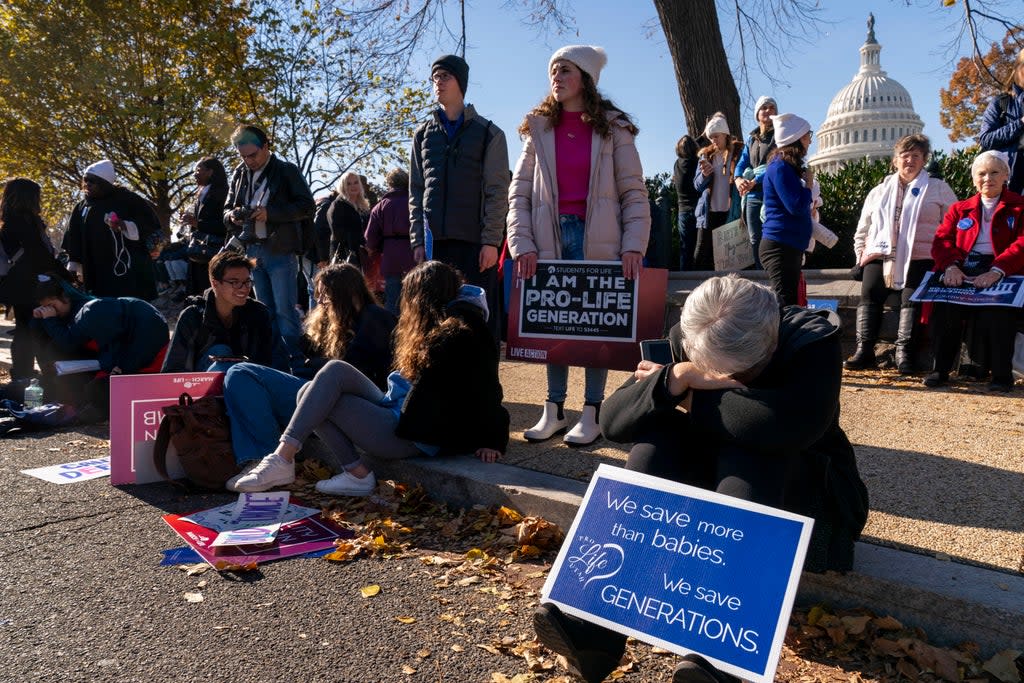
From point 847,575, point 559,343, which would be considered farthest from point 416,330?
point 847,575

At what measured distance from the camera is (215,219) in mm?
8078

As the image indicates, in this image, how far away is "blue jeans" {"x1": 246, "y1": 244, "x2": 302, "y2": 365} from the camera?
662 centimetres

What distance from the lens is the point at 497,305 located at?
5.77 m

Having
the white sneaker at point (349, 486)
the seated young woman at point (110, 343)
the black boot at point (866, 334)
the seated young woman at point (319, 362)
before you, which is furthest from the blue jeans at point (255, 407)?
the black boot at point (866, 334)

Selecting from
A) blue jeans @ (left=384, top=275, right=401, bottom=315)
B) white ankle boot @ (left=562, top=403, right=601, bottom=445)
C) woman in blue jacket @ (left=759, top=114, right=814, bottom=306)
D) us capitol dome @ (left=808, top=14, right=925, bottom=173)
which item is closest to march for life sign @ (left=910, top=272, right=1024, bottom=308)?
woman in blue jacket @ (left=759, top=114, right=814, bottom=306)

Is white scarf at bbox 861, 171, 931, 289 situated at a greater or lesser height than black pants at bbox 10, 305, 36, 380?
greater

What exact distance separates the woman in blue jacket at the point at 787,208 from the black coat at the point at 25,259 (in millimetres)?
6113

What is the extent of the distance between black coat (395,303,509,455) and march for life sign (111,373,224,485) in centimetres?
144

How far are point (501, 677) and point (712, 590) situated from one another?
0.72 meters

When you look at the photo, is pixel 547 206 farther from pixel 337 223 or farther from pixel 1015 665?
pixel 337 223

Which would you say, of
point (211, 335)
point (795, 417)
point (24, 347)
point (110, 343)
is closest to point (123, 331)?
point (110, 343)

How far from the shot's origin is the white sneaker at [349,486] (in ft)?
14.1

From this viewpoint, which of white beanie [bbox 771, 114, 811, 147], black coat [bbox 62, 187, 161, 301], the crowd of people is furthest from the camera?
black coat [bbox 62, 187, 161, 301]

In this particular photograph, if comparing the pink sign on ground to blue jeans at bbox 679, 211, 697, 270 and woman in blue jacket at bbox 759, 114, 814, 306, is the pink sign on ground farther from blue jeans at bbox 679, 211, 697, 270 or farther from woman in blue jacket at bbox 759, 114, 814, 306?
blue jeans at bbox 679, 211, 697, 270
